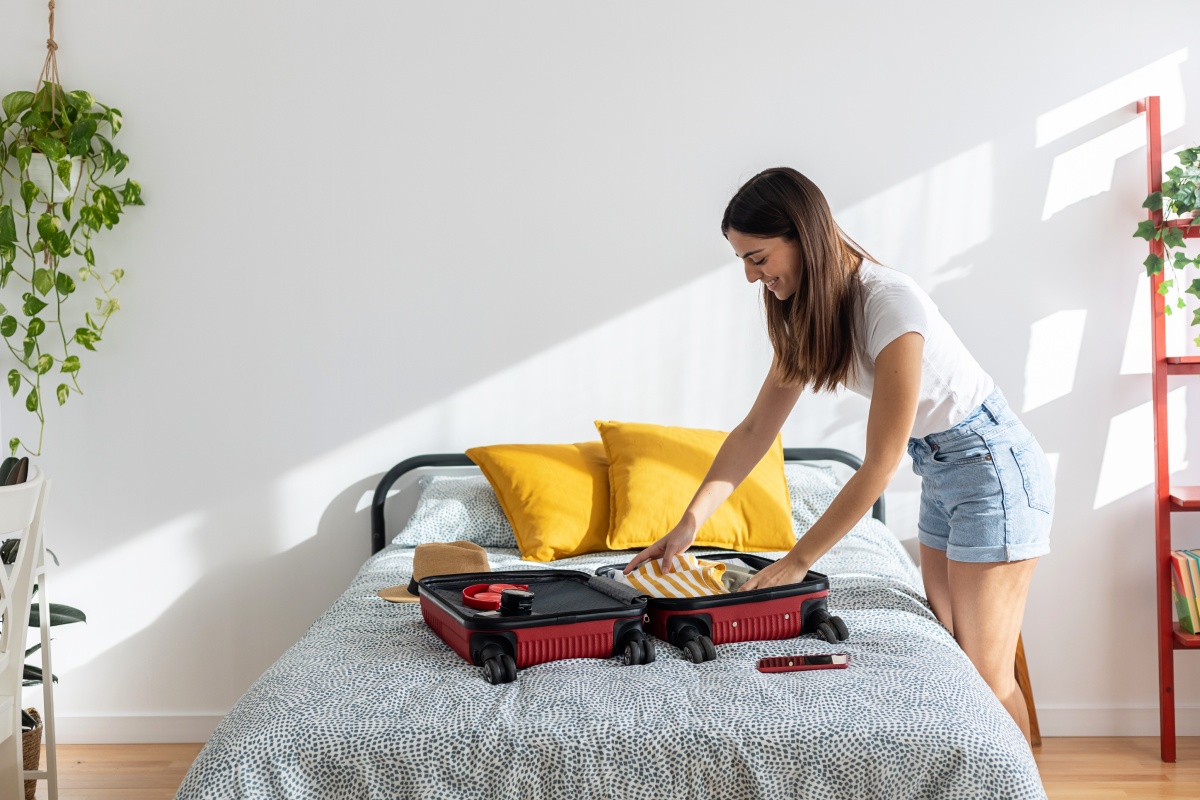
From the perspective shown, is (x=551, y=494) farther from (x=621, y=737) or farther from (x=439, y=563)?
(x=621, y=737)

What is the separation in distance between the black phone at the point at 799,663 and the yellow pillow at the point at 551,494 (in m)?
1.05

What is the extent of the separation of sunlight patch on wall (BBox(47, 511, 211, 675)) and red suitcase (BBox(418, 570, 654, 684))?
152 centimetres

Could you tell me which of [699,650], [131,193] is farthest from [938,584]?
[131,193]

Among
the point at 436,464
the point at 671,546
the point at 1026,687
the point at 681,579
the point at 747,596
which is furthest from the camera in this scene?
the point at 436,464

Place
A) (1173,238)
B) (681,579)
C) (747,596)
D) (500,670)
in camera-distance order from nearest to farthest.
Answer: (500,670) → (747,596) → (681,579) → (1173,238)

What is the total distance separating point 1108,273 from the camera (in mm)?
2836

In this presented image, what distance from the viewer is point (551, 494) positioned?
2.58 m

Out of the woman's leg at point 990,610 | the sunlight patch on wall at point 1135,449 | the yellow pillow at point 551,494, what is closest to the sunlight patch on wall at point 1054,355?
the sunlight patch on wall at point 1135,449

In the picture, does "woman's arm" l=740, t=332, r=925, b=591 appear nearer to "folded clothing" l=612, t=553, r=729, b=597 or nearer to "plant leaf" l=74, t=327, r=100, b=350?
"folded clothing" l=612, t=553, r=729, b=597

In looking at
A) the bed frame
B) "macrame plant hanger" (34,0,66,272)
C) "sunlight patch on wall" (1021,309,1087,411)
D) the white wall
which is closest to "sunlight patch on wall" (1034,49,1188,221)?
the white wall

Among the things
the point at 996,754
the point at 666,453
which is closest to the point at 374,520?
the point at 666,453

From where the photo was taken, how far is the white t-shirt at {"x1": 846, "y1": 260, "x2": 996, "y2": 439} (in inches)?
67.3

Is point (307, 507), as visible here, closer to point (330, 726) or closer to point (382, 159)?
point (382, 159)

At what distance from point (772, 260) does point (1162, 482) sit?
1578mm
